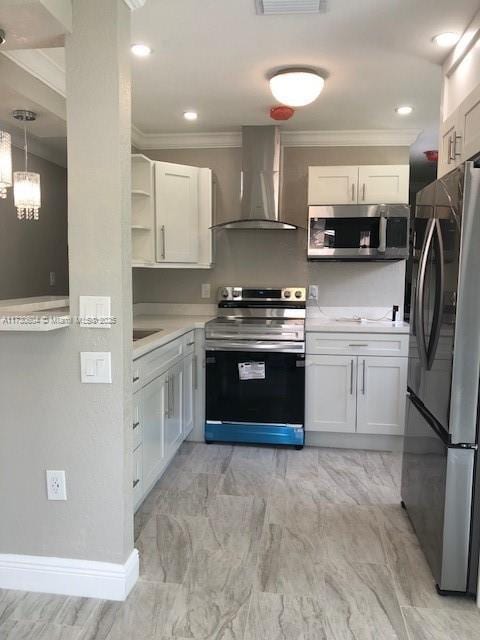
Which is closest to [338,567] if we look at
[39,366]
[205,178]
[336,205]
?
[39,366]

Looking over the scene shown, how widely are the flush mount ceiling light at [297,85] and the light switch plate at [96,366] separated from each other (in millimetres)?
1859

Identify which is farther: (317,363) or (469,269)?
(317,363)

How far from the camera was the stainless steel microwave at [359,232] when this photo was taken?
360 centimetres

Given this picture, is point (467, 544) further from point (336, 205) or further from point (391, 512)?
point (336, 205)

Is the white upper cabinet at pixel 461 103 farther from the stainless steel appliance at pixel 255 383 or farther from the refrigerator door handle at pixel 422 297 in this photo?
the stainless steel appliance at pixel 255 383

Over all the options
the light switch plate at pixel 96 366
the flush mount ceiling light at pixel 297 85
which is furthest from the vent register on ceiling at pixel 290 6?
the light switch plate at pixel 96 366

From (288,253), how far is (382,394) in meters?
1.41

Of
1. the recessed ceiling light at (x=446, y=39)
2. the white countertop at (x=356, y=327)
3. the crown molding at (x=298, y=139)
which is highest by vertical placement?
the recessed ceiling light at (x=446, y=39)

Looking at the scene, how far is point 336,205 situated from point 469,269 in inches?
75.6

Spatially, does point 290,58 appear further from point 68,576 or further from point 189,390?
point 68,576

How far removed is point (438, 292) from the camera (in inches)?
80.7

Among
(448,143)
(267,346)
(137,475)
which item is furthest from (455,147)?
(137,475)

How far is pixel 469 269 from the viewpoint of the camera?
184 centimetres

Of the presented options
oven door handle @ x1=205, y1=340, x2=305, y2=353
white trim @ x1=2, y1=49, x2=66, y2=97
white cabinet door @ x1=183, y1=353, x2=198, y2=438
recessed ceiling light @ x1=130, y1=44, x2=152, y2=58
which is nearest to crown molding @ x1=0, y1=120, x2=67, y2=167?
white trim @ x1=2, y1=49, x2=66, y2=97
